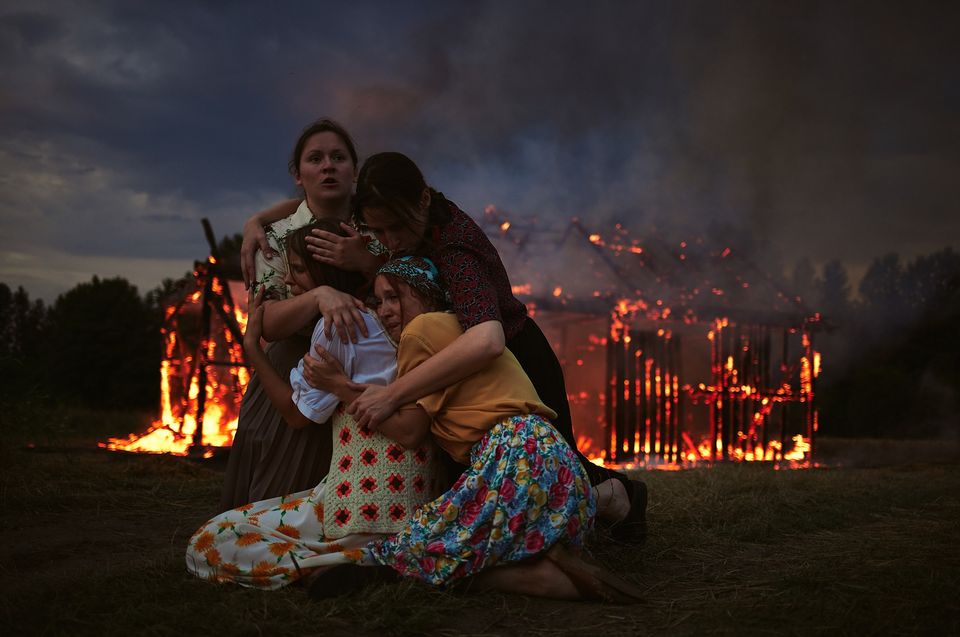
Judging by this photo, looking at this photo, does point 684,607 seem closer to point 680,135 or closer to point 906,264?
point 680,135

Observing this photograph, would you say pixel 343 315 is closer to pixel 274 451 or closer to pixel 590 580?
pixel 274 451

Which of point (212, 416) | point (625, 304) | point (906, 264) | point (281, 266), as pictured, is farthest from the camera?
point (906, 264)

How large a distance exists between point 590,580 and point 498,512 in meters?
0.31

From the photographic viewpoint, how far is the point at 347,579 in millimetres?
2174

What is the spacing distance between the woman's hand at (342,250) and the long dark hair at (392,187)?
9cm

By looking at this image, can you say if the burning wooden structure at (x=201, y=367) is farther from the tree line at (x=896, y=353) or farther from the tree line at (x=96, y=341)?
the tree line at (x=896, y=353)

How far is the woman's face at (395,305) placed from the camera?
2.40 m

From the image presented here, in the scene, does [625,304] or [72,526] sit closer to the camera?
[72,526]

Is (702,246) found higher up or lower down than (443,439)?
higher up

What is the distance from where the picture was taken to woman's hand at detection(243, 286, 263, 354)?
103 inches

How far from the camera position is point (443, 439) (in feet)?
7.58

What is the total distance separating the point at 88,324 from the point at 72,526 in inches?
475

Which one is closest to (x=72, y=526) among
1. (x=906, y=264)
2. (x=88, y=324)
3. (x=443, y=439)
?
(x=443, y=439)

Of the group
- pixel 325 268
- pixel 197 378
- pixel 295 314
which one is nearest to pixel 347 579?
pixel 295 314
